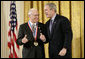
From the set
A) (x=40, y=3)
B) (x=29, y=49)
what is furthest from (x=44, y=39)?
(x=40, y=3)

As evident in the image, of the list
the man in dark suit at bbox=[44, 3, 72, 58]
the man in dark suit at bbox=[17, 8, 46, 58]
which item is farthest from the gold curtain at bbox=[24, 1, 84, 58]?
the man in dark suit at bbox=[17, 8, 46, 58]

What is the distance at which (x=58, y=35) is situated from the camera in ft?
8.85

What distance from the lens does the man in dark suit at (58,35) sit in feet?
8.63

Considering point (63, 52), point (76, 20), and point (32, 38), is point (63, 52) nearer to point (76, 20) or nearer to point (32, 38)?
point (32, 38)

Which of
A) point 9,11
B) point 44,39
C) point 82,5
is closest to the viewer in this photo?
point 44,39

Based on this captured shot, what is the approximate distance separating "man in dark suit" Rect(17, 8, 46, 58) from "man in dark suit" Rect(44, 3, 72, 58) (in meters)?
0.15

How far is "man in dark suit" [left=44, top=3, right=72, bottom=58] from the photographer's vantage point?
263 centimetres

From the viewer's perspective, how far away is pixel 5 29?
4895 mm

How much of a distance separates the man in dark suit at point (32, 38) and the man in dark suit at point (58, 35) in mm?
147

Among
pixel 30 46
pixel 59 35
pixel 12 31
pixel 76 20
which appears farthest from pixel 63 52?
pixel 12 31

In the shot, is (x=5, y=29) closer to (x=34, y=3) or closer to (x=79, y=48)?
(x=34, y=3)

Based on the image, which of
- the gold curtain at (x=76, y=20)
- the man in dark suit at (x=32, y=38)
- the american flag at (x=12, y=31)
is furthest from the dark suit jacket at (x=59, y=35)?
the american flag at (x=12, y=31)

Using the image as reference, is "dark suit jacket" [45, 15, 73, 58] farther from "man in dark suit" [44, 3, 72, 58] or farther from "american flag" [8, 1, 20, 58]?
"american flag" [8, 1, 20, 58]

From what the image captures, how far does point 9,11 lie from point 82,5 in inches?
72.8
